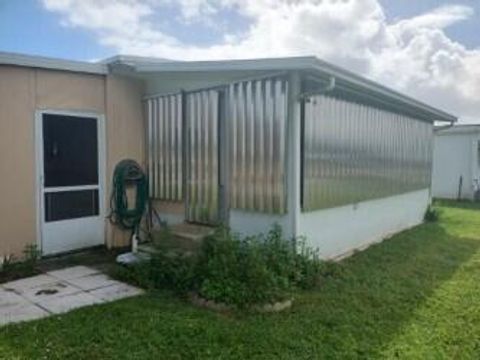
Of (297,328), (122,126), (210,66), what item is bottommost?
(297,328)

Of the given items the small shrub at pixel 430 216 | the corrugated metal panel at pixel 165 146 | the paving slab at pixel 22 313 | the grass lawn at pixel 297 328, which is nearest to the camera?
the grass lawn at pixel 297 328

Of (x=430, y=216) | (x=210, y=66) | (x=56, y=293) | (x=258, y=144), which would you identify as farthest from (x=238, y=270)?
(x=430, y=216)

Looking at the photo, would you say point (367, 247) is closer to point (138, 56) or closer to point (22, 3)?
point (138, 56)

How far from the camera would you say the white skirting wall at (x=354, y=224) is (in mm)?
6668

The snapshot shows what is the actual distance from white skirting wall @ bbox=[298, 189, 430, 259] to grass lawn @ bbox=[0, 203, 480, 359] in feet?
2.47

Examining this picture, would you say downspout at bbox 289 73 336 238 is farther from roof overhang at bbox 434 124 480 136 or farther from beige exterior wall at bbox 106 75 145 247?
roof overhang at bbox 434 124 480 136

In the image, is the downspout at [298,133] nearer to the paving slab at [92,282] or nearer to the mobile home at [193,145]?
the mobile home at [193,145]

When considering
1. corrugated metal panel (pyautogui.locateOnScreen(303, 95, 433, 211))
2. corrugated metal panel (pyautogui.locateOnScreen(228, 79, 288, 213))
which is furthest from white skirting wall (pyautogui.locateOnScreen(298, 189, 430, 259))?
corrugated metal panel (pyautogui.locateOnScreen(228, 79, 288, 213))

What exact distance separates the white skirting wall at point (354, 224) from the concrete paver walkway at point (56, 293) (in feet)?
8.25

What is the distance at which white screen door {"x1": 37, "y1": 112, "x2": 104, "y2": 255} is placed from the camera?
22.5 ft

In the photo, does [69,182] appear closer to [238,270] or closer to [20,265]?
[20,265]

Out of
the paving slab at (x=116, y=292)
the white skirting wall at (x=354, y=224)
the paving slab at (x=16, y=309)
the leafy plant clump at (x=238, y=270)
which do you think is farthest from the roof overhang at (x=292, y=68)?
the paving slab at (x=16, y=309)

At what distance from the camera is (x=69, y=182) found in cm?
715

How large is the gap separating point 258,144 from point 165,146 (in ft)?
6.64
